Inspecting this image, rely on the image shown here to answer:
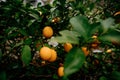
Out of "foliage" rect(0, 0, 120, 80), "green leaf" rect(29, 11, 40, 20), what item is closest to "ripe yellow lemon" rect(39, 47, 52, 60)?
"foliage" rect(0, 0, 120, 80)

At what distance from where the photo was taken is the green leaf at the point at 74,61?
667 millimetres

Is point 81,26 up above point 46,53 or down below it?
above

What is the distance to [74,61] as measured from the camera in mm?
685

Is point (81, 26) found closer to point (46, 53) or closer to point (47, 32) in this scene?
point (46, 53)

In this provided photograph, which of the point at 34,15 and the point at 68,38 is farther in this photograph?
the point at 34,15

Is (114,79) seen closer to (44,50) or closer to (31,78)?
(44,50)

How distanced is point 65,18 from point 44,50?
0.48 m

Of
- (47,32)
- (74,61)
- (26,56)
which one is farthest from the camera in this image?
(47,32)

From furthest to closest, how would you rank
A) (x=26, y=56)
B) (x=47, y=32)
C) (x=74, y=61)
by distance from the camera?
(x=47, y=32), (x=26, y=56), (x=74, y=61)

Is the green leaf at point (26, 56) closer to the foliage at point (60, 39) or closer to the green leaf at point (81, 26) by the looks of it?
the foliage at point (60, 39)

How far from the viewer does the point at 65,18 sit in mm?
1443

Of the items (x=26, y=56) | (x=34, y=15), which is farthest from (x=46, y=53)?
(x=34, y=15)

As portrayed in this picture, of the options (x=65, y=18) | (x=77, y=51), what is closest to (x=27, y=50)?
(x=77, y=51)

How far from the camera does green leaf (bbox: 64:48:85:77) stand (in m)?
0.67
